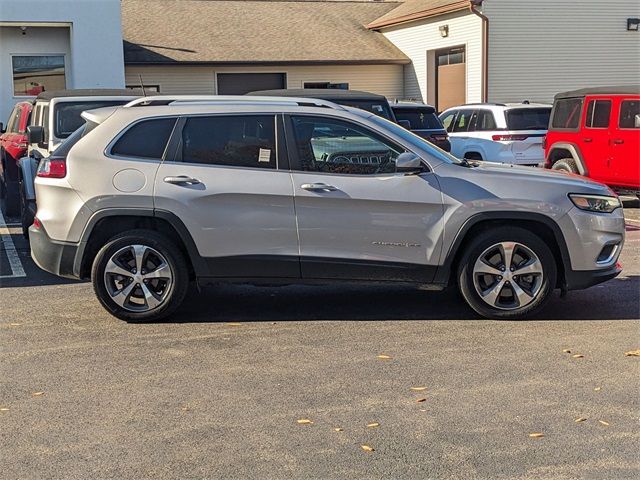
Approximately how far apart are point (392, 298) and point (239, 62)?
2261cm

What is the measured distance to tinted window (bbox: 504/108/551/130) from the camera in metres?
15.9

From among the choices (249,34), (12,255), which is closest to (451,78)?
(249,34)

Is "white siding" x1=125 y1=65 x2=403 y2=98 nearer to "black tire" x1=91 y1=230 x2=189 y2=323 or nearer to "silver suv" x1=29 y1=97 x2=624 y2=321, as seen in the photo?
"silver suv" x1=29 y1=97 x2=624 y2=321

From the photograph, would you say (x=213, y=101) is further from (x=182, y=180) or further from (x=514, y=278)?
(x=514, y=278)

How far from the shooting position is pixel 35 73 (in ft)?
78.0

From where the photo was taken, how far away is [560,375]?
219 inches

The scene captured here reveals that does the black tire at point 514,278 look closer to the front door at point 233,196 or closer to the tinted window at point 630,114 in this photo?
the front door at point 233,196

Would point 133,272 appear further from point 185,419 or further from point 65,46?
point 65,46

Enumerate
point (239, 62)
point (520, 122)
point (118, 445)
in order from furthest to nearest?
1. point (239, 62)
2. point (520, 122)
3. point (118, 445)

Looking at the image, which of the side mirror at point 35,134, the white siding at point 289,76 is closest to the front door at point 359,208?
the side mirror at point 35,134

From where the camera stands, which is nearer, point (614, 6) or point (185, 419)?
point (185, 419)

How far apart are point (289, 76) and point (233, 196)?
24.4 metres

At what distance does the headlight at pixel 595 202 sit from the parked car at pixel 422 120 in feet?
28.7

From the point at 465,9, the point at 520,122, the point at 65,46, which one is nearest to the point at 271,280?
the point at 520,122
